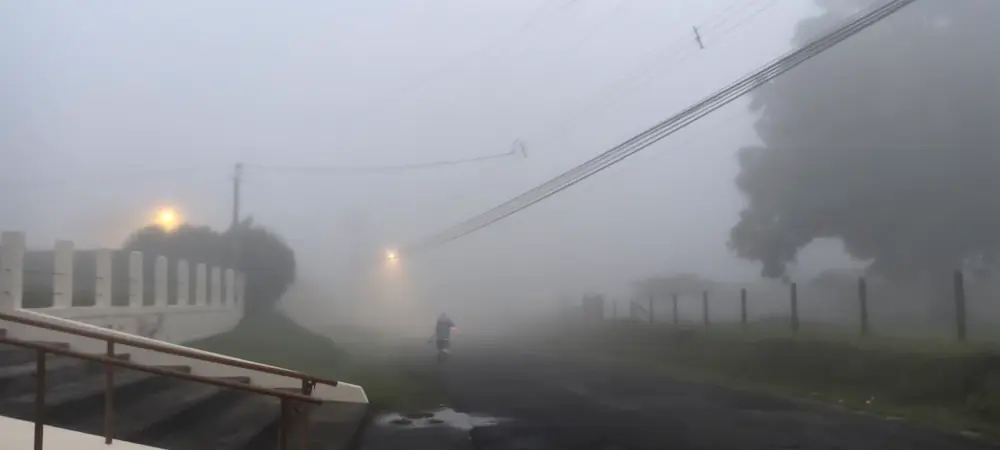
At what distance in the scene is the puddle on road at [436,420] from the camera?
10.3 metres

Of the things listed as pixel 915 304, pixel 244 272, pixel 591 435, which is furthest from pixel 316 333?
pixel 915 304

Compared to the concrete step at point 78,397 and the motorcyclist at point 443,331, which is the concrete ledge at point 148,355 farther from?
the motorcyclist at point 443,331

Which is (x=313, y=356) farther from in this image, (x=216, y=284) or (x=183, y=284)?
(x=216, y=284)

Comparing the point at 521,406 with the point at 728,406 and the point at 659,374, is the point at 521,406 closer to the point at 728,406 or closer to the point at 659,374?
the point at 728,406

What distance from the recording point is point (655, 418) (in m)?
11.0

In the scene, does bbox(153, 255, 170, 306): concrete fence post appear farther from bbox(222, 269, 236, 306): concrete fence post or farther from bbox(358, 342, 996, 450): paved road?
bbox(358, 342, 996, 450): paved road

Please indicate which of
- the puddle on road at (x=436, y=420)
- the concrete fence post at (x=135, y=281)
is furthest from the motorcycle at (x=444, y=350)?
the concrete fence post at (x=135, y=281)

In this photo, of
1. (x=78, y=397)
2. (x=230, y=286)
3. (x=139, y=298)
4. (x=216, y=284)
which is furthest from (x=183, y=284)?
(x=78, y=397)

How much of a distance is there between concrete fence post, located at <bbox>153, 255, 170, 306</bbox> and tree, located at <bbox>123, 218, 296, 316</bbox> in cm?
14

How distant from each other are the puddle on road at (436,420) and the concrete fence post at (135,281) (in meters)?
4.00

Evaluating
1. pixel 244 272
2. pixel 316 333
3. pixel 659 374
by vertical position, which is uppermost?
pixel 244 272

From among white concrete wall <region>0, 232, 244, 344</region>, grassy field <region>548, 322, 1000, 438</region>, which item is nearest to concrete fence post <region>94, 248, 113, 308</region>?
white concrete wall <region>0, 232, 244, 344</region>

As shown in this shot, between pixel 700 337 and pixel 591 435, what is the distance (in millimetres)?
9994

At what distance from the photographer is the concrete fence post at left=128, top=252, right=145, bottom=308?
38.1ft
